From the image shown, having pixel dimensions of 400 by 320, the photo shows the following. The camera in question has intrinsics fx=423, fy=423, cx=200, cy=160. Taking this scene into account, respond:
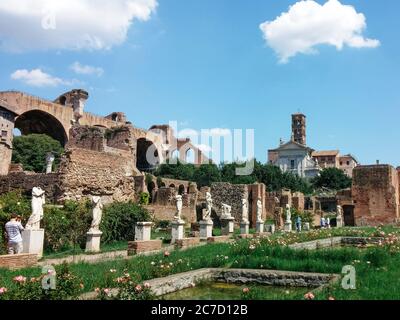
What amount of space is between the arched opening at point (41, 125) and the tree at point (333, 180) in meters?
51.3

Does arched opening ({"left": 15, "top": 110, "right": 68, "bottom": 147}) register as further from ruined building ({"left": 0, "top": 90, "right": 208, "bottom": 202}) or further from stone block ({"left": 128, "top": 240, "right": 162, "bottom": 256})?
stone block ({"left": 128, "top": 240, "right": 162, "bottom": 256})

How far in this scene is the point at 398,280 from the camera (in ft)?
23.4

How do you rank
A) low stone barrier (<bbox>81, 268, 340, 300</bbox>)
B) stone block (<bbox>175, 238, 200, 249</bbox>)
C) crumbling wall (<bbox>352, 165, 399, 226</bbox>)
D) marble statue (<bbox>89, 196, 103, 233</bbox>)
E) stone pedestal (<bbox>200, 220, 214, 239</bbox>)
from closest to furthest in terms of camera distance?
low stone barrier (<bbox>81, 268, 340, 300</bbox>) < marble statue (<bbox>89, 196, 103, 233</bbox>) < stone block (<bbox>175, 238, 200, 249</bbox>) < stone pedestal (<bbox>200, 220, 214, 239</bbox>) < crumbling wall (<bbox>352, 165, 399, 226</bbox>)

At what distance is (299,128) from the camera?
403ft

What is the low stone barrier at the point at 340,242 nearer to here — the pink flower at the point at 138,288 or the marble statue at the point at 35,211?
the marble statue at the point at 35,211

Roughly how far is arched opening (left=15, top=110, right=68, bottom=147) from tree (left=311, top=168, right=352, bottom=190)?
5132 centimetres

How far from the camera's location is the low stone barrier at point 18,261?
8.83m

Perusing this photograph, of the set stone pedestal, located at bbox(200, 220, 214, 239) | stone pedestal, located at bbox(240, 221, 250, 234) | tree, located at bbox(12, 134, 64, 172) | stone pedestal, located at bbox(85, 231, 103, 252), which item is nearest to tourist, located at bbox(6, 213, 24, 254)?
stone pedestal, located at bbox(85, 231, 103, 252)

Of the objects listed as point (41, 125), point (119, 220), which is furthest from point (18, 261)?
point (41, 125)

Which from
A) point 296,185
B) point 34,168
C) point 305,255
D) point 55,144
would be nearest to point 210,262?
point 305,255

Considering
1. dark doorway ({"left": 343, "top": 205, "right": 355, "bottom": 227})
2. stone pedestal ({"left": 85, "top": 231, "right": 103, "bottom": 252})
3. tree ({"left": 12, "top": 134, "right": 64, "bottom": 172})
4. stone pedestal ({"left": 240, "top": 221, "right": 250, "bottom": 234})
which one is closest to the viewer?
stone pedestal ({"left": 85, "top": 231, "right": 103, "bottom": 252})

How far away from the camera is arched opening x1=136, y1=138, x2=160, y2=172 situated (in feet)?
242

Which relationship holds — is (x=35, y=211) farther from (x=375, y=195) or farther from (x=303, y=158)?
(x=303, y=158)

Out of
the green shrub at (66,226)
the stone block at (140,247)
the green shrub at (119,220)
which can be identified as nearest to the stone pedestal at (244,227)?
the green shrub at (119,220)
